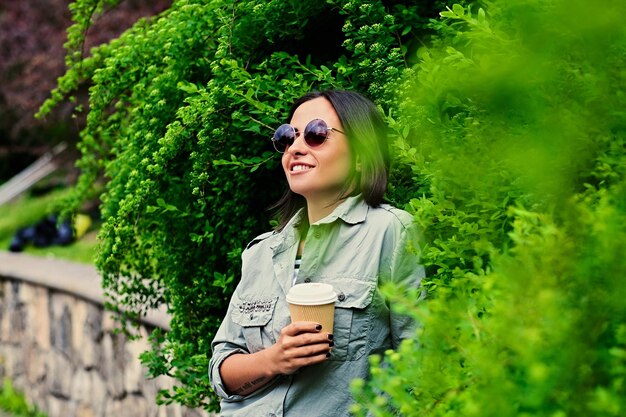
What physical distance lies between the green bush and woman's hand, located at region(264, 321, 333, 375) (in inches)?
32.3

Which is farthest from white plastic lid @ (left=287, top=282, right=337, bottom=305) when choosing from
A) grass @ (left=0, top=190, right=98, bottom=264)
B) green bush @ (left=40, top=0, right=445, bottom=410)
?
grass @ (left=0, top=190, right=98, bottom=264)

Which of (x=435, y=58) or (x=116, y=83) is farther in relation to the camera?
(x=116, y=83)

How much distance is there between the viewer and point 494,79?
1.67 metres

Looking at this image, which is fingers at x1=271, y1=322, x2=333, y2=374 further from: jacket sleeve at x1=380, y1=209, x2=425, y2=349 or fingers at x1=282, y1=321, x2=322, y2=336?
jacket sleeve at x1=380, y1=209, x2=425, y2=349

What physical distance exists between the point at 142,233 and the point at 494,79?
1890 millimetres

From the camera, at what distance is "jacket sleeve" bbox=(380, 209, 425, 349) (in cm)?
202

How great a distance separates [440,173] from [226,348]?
2.54 feet

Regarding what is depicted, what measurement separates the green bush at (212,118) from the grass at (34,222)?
460 cm

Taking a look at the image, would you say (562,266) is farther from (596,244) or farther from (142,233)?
(142,233)

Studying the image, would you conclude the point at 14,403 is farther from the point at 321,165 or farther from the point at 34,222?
the point at 321,165

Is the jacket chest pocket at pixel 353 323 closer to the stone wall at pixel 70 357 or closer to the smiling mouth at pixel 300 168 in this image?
the smiling mouth at pixel 300 168

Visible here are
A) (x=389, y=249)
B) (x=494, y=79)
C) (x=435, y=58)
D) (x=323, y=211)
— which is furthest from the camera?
(x=435, y=58)

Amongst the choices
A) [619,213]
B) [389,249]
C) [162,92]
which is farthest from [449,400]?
[162,92]

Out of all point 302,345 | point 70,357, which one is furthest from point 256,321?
point 70,357
